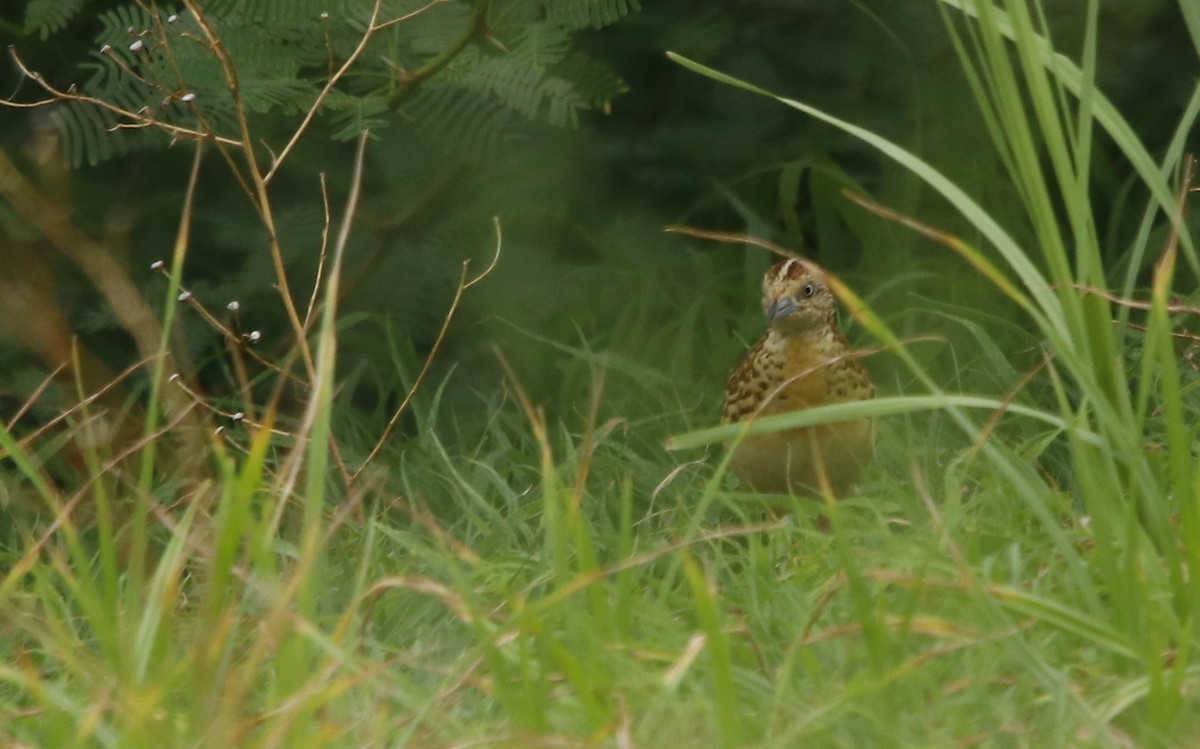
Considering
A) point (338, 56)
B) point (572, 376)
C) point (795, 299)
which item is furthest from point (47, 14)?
point (795, 299)

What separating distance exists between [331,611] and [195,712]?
94 centimetres

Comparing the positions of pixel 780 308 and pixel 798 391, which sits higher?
pixel 780 308

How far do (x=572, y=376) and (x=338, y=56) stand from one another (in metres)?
1.24

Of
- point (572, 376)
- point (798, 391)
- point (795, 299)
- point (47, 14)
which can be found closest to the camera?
point (47, 14)

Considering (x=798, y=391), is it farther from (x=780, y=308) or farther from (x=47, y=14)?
(x=47, y=14)

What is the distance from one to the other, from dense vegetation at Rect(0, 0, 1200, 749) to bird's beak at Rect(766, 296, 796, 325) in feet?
1.06

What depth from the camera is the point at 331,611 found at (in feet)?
10.6

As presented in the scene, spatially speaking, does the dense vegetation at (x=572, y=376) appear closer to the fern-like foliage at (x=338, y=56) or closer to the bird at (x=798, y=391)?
the fern-like foliage at (x=338, y=56)

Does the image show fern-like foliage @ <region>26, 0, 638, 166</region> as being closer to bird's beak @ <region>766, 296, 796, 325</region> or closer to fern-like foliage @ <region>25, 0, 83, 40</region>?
fern-like foliage @ <region>25, 0, 83, 40</region>

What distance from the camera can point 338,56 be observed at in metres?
3.95

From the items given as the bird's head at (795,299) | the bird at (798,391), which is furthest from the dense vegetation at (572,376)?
Result: the bird's head at (795,299)

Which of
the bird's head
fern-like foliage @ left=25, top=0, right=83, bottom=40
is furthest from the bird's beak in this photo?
fern-like foliage @ left=25, top=0, right=83, bottom=40

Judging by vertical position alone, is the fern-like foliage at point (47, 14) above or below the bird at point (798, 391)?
above

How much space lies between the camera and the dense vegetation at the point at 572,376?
2422 millimetres
